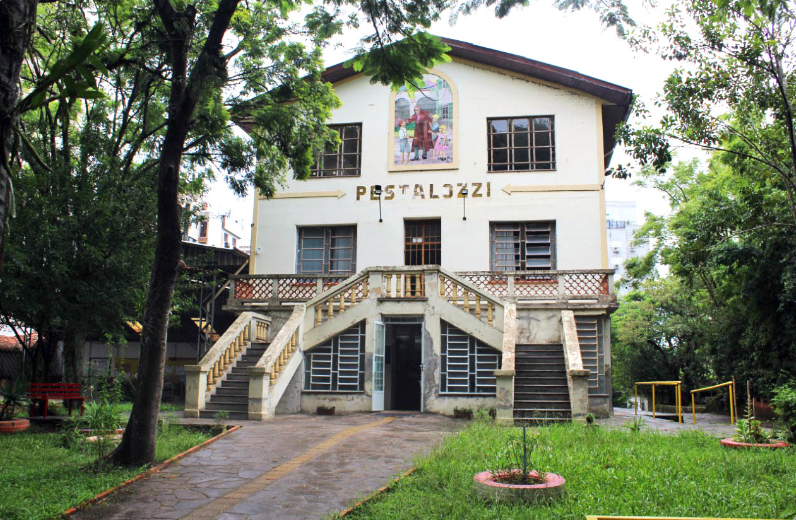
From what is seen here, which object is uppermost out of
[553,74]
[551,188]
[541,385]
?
[553,74]

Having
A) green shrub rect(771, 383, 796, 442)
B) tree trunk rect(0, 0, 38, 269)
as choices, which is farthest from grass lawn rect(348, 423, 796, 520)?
tree trunk rect(0, 0, 38, 269)

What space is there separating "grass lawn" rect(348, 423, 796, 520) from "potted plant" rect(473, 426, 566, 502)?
10 centimetres

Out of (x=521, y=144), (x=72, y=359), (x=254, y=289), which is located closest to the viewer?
(x=72, y=359)

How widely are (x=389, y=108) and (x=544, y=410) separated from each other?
1164cm

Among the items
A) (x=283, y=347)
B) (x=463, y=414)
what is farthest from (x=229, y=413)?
(x=463, y=414)

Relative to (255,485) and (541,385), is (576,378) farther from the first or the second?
(255,485)

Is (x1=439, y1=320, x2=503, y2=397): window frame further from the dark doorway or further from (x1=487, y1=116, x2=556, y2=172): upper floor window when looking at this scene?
(x1=487, y1=116, x2=556, y2=172): upper floor window

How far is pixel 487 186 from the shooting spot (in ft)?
65.4

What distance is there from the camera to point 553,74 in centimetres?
1995

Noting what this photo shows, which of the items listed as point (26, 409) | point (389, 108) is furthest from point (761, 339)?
point (26, 409)

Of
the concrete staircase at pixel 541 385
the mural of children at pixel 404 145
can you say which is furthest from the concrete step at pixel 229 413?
the mural of children at pixel 404 145

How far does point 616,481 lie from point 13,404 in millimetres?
10940

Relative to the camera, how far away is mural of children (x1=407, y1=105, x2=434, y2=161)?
2064 centimetres

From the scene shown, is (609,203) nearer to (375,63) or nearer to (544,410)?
(544,410)
